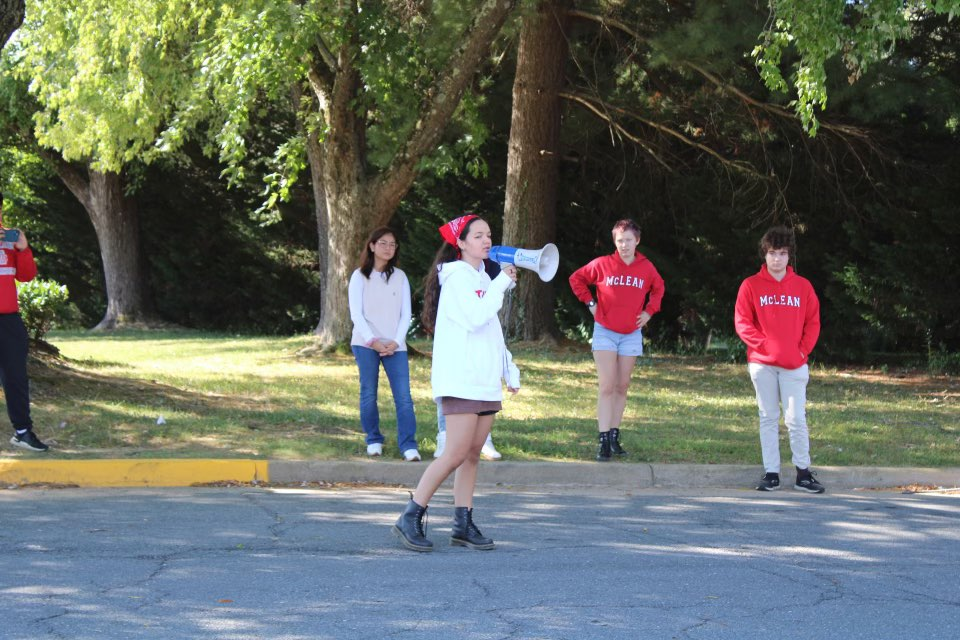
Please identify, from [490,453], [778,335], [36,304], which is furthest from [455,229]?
[36,304]

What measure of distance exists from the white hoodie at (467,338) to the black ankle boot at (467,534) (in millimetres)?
788

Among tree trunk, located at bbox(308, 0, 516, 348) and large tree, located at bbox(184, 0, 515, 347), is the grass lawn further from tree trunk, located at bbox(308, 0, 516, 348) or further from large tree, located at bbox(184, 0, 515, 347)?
large tree, located at bbox(184, 0, 515, 347)

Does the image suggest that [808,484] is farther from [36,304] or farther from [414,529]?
[36,304]

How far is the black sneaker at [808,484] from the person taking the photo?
8.90 metres

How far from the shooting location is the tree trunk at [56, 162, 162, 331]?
1089 inches

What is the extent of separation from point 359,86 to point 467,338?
11.9 meters

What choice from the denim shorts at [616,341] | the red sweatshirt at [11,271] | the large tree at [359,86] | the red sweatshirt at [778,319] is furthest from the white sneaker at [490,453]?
the large tree at [359,86]

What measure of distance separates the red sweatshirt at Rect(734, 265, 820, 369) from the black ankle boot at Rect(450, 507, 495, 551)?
9.60 feet

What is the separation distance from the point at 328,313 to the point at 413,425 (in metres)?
8.71

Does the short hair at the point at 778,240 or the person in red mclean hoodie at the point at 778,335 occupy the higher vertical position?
the short hair at the point at 778,240

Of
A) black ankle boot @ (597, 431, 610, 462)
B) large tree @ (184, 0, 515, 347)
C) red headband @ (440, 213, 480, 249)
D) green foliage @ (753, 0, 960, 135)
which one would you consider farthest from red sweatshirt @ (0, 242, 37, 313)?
green foliage @ (753, 0, 960, 135)

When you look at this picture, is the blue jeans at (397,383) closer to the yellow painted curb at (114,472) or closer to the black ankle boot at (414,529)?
the yellow painted curb at (114,472)

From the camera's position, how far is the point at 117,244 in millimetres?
28031

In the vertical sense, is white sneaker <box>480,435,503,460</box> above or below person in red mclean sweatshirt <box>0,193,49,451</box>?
below
